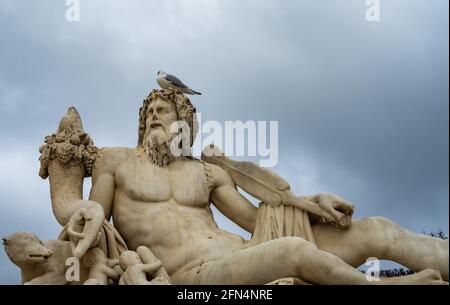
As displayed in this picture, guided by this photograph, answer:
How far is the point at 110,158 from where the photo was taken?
10023mm

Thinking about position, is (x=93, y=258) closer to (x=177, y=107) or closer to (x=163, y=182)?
(x=163, y=182)

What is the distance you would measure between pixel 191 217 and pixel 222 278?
1.20 m

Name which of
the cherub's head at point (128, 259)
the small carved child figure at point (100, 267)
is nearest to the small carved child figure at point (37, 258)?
the small carved child figure at point (100, 267)

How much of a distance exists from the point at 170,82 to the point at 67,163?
1.77m

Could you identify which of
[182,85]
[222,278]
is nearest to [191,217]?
[222,278]

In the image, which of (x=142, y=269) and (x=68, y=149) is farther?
(x=68, y=149)

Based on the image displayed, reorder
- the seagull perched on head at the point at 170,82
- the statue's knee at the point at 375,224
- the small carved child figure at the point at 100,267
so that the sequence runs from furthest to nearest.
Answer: the seagull perched on head at the point at 170,82 → the statue's knee at the point at 375,224 → the small carved child figure at the point at 100,267

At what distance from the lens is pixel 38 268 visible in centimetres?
853

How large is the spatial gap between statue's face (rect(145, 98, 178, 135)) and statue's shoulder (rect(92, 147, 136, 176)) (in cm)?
Answer: 41

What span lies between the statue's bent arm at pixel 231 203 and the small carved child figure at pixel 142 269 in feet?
5.53

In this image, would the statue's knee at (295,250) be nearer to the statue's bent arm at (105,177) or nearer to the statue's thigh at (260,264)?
the statue's thigh at (260,264)

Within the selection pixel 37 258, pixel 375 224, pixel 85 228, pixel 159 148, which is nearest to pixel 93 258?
pixel 85 228

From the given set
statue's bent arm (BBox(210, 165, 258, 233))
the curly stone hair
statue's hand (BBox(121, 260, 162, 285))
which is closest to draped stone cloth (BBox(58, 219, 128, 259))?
statue's hand (BBox(121, 260, 162, 285))

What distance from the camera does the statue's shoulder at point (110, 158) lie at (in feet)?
32.6
